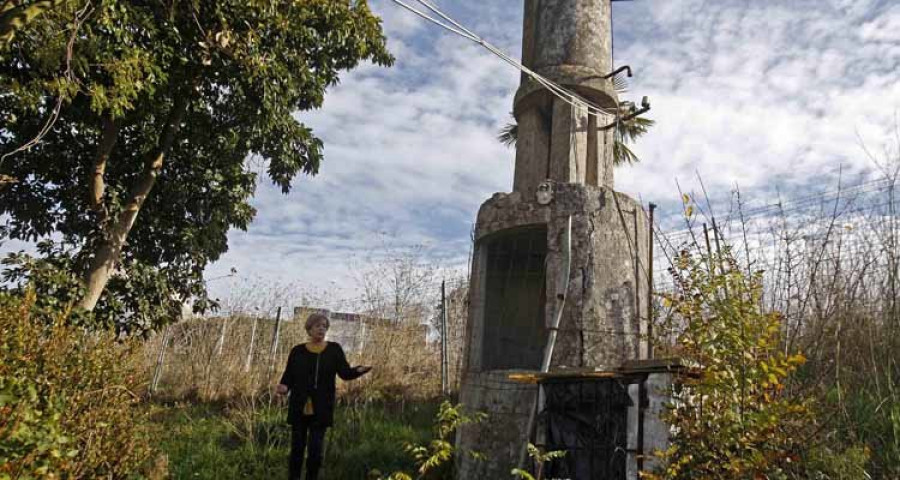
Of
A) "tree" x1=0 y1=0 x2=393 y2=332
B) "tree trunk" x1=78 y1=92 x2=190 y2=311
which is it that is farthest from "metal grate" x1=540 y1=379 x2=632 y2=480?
"tree trunk" x1=78 y1=92 x2=190 y2=311

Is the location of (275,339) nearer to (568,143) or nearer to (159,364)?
(159,364)

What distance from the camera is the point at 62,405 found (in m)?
3.72

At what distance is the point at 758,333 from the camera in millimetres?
3084

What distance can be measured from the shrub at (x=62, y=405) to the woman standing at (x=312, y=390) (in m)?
1.12

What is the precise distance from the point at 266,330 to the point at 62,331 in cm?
780

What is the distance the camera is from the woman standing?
15.7ft

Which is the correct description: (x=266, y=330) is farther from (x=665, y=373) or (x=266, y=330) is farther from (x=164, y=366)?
(x=665, y=373)

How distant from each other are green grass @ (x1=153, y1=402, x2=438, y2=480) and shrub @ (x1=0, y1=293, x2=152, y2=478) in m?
1.04

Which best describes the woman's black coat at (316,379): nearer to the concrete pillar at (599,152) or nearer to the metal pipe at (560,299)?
the metal pipe at (560,299)

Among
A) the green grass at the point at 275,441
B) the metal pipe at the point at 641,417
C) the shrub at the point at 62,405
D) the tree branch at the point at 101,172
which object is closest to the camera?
the shrub at the point at 62,405

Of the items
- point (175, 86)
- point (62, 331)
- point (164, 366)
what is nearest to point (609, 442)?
point (62, 331)

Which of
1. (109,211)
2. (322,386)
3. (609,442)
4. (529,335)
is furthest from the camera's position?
(109,211)

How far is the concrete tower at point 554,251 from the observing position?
15.9 feet

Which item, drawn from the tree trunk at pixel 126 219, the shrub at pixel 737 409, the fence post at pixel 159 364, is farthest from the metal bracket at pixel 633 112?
the fence post at pixel 159 364
